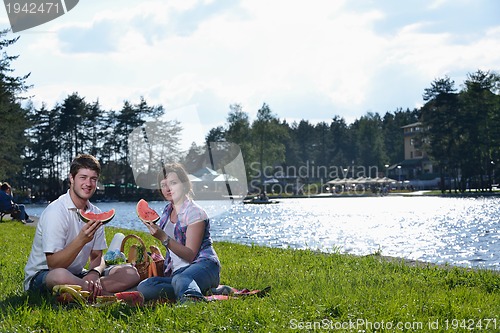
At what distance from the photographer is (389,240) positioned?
21547mm

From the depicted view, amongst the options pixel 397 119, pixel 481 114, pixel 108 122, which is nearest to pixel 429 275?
pixel 481 114

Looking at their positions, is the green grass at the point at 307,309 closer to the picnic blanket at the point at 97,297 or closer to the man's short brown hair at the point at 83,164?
the picnic blanket at the point at 97,297

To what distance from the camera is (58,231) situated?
20.3ft

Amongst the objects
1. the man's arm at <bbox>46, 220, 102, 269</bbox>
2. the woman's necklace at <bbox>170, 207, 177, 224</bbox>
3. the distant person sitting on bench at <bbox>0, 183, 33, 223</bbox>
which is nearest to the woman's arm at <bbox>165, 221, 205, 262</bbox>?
the woman's necklace at <bbox>170, 207, 177, 224</bbox>

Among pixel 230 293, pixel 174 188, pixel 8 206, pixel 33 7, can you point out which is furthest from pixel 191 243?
pixel 8 206

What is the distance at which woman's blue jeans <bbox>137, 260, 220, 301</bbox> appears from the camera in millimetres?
6191

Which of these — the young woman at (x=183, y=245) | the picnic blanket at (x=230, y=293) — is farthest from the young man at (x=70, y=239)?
the picnic blanket at (x=230, y=293)

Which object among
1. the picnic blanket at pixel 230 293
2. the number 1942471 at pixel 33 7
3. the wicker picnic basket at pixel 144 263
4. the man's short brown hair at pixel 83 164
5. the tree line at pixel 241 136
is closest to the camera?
the man's short brown hair at pixel 83 164

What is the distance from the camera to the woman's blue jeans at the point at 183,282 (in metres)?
6.19

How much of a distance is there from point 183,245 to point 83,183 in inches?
45.6

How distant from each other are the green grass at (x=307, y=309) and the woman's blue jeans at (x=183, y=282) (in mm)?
385

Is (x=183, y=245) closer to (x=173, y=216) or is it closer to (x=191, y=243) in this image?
(x=191, y=243)

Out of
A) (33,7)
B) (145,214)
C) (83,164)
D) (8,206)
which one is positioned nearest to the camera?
(83,164)

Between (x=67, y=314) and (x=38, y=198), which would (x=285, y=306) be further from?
(x=38, y=198)
